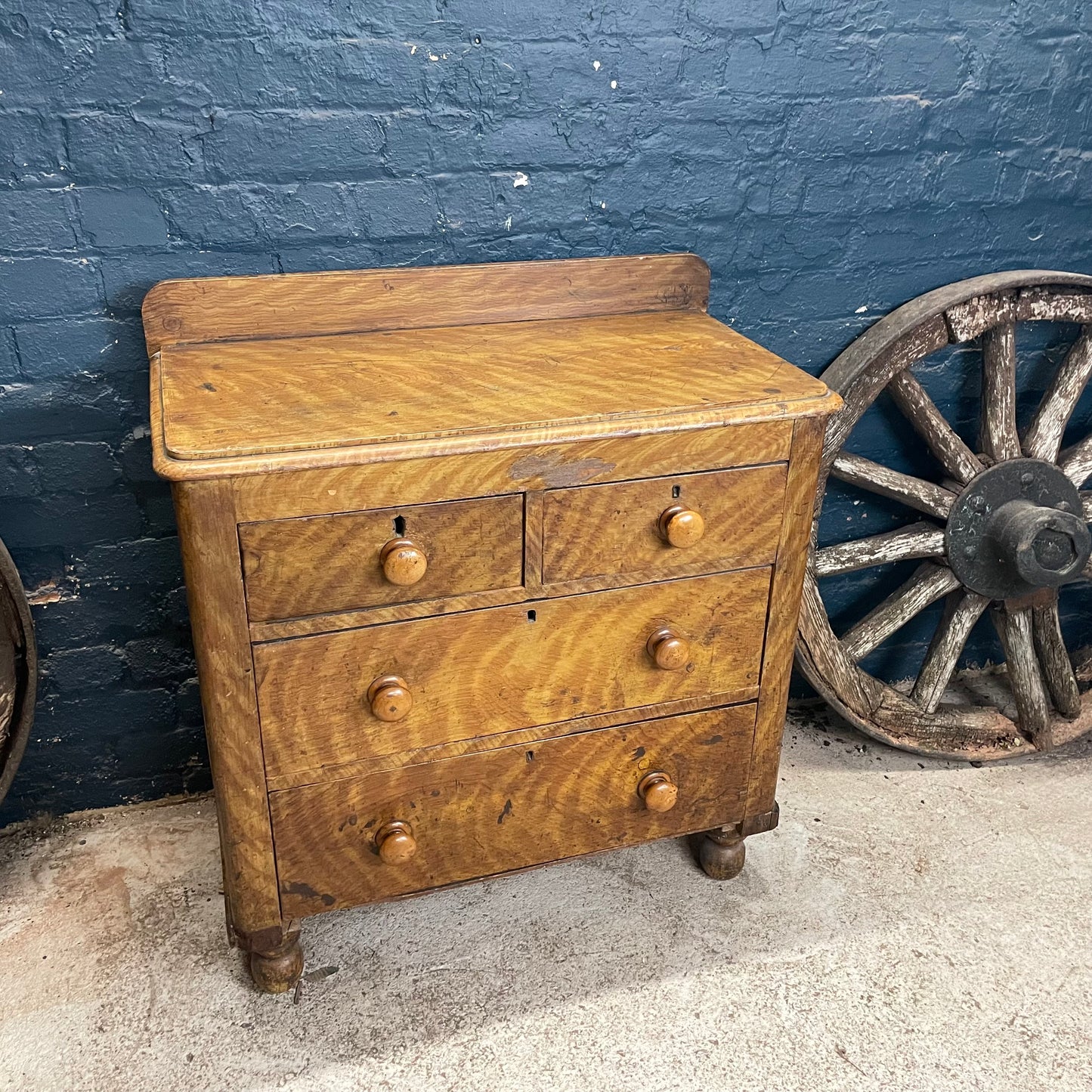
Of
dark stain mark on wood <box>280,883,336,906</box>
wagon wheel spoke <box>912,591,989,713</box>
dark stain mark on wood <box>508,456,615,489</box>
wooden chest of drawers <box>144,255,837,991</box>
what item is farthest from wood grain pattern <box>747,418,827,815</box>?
dark stain mark on wood <box>280,883,336,906</box>

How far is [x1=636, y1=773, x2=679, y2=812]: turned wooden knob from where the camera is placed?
1887mm

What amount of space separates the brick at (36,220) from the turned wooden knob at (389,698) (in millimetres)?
881

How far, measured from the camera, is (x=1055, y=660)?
8.34 ft

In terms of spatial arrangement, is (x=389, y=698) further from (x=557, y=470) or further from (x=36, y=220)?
(x=36, y=220)

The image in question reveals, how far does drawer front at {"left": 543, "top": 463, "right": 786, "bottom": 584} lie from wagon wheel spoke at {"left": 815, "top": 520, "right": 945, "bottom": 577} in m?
0.68

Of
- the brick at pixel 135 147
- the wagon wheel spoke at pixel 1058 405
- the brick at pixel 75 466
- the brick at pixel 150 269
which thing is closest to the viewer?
the brick at pixel 135 147

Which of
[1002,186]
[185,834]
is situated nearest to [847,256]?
[1002,186]

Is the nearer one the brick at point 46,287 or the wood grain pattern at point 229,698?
the wood grain pattern at point 229,698

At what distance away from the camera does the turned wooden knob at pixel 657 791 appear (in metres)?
1.89

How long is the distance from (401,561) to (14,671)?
0.83 m

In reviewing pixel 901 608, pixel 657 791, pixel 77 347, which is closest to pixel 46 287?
pixel 77 347

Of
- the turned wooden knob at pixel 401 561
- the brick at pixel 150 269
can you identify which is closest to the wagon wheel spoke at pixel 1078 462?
the turned wooden knob at pixel 401 561

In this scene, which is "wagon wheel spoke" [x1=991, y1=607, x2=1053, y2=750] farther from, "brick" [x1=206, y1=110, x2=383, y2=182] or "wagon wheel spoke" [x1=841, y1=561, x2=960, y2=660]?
"brick" [x1=206, y1=110, x2=383, y2=182]

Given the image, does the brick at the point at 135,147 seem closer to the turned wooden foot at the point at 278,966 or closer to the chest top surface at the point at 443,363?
the chest top surface at the point at 443,363
